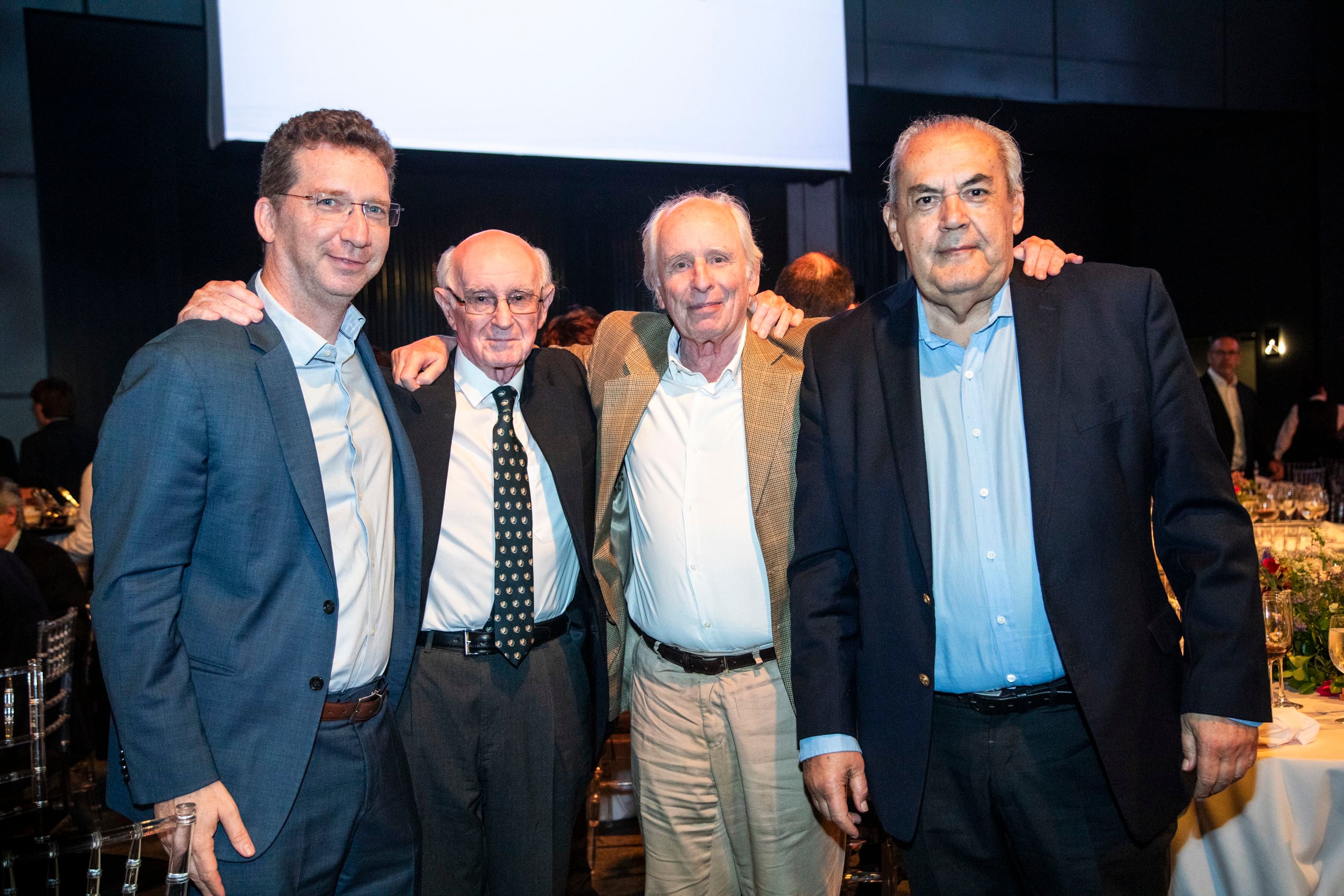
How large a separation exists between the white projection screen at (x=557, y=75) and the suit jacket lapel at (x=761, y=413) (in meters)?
3.91

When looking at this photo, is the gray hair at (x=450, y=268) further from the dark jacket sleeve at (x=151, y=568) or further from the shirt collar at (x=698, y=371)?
the dark jacket sleeve at (x=151, y=568)

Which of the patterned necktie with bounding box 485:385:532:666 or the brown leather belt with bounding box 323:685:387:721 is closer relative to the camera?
the brown leather belt with bounding box 323:685:387:721

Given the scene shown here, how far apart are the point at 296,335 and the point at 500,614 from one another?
754 mm

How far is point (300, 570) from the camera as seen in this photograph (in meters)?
1.69

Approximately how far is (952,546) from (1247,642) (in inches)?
19.3

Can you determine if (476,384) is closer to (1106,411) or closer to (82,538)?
(1106,411)

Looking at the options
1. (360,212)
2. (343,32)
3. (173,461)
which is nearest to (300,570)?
(173,461)

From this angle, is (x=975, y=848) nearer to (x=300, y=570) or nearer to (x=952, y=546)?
(x=952, y=546)

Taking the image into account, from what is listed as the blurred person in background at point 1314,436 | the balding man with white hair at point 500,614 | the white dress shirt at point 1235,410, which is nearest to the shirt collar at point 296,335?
the balding man with white hair at point 500,614

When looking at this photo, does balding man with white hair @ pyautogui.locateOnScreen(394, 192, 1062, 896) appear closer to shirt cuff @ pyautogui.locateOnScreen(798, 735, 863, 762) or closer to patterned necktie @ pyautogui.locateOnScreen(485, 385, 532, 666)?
patterned necktie @ pyautogui.locateOnScreen(485, 385, 532, 666)

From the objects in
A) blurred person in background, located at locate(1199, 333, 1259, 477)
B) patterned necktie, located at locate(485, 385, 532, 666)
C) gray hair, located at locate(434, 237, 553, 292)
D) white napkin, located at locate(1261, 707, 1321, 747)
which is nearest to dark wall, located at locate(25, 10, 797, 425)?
blurred person in background, located at locate(1199, 333, 1259, 477)

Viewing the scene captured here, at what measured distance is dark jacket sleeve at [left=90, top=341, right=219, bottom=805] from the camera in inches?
59.9

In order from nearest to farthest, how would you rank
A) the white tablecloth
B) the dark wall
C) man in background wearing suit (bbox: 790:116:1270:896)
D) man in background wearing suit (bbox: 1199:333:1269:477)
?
man in background wearing suit (bbox: 790:116:1270:896) < the white tablecloth < man in background wearing suit (bbox: 1199:333:1269:477) < the dark wall

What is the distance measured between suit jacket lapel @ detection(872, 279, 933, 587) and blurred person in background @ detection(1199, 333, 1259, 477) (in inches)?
223
